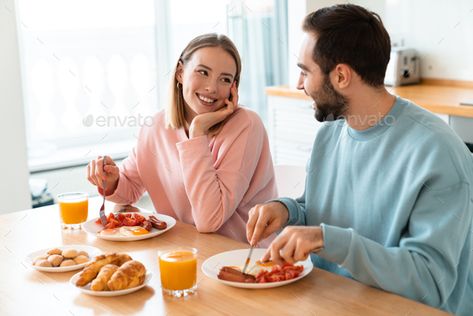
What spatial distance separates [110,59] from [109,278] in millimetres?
3341

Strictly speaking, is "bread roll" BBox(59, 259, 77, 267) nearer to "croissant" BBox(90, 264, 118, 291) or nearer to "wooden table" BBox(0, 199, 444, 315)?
"wooden table" BBox(0, 199, 444, 315)

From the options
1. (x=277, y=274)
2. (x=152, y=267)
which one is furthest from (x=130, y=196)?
(x=277, y=274)

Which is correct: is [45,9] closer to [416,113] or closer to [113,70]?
[113,70]

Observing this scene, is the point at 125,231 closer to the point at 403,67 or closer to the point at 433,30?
the point at 403,67

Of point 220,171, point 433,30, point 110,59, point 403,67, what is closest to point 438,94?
point 403,67

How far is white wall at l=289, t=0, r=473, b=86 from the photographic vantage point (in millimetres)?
3297

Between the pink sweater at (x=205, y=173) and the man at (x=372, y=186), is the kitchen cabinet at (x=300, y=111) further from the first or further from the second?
the man at (x=372, y=186)

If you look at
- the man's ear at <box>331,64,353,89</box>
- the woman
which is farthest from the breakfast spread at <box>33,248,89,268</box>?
the man's ear at <box>331,64,353,89</box>

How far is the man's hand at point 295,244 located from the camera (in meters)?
1.24

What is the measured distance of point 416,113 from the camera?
4.65ft

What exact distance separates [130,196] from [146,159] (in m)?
0.12

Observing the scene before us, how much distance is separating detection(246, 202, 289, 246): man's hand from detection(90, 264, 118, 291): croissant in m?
0.30

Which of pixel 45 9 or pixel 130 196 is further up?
pixel 45 9

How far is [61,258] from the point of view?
1457 millimetres
